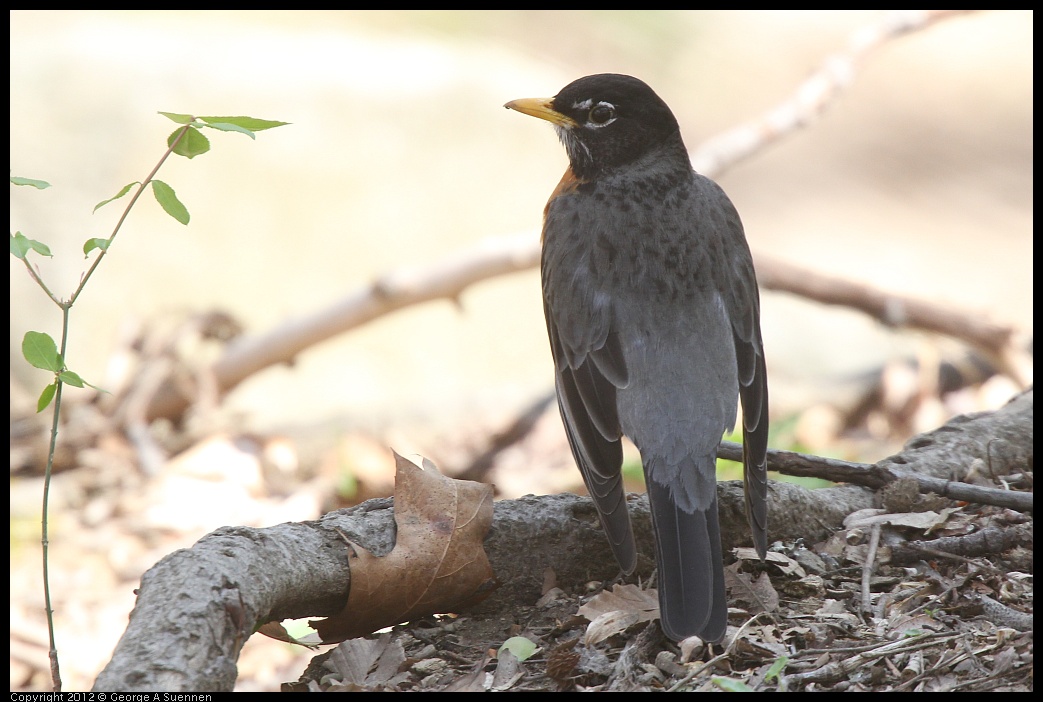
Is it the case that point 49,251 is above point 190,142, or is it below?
below

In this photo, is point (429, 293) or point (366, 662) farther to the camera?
point (429, 293)

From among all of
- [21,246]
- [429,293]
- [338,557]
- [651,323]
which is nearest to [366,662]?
[338,557]

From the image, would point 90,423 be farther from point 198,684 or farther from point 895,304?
point 895,304

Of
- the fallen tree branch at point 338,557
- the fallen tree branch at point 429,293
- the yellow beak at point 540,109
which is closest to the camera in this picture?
the fallen tree branch at point 338,557

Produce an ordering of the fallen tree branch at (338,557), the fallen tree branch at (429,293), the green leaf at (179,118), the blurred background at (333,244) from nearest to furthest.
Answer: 1. the fallen tree branch at (338,557)
2. the green leaf at (179,118)
3. the blurred background at (333,244)
4. the fallen tree branch at (429,293)

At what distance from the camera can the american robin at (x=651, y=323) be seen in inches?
124

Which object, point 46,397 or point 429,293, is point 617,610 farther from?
point 429,293

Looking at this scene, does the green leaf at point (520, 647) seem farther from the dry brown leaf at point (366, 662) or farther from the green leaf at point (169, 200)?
the green leaf at point (169, 200)

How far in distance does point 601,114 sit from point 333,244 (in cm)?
526

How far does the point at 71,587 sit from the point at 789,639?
15.4ft

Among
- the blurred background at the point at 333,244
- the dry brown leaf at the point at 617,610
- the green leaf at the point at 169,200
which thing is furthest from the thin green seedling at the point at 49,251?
the blurred background at the point at 333,244

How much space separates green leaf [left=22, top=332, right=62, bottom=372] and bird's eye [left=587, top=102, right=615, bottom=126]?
8.55 feet

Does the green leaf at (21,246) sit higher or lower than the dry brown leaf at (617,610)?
higher

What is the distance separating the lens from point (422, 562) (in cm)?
295
